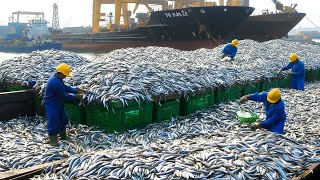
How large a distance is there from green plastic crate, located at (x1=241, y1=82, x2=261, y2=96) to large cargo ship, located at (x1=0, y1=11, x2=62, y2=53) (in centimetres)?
4506

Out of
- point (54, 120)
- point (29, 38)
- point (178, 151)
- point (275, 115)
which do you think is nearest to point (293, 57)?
point (275, 115)

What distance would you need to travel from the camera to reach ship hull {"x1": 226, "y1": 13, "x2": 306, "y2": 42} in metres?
37.2

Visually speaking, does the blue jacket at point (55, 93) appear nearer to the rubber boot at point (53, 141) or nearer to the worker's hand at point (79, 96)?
the worker's hand at point (79, 96)

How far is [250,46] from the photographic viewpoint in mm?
18219

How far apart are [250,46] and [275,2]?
85.3ft

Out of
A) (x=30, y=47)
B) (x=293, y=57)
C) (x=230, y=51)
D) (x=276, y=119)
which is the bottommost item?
(x=276, y=119)

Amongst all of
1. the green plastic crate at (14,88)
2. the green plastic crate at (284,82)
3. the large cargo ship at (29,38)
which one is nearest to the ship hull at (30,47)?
the large cargo ship at (29,38)

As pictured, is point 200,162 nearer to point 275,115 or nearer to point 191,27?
point 275,115

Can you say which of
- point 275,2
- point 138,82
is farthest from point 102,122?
point 275,2

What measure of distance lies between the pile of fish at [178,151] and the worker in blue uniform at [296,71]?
445cm

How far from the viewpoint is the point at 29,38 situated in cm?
6247

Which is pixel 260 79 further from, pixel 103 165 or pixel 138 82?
pixel 103 165

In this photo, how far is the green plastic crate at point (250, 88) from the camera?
35.7ft

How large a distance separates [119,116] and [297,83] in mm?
8291
